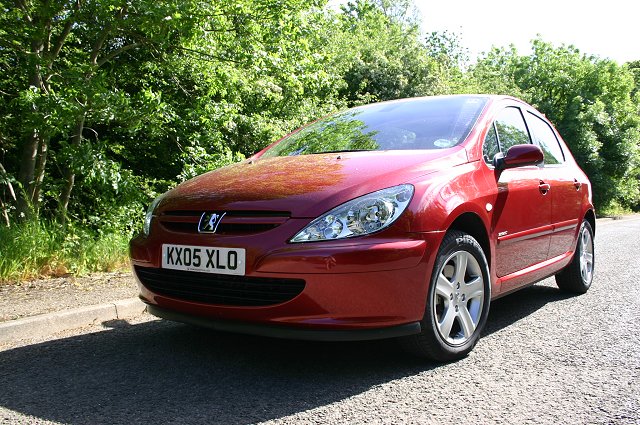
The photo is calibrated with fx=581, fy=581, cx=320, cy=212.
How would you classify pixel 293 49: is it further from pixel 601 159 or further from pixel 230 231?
pixel 601 159

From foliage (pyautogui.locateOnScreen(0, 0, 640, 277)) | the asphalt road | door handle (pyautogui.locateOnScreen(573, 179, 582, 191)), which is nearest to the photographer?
the asphalt road

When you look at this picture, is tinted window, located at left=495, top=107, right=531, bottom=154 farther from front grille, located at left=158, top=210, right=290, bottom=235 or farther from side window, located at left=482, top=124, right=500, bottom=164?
front grille, located at left=158, top=210, right=290, bottom=235

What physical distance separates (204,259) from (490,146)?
6.85 feet

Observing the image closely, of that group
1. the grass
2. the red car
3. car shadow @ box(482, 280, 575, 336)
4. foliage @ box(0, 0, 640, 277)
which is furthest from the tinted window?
the grass

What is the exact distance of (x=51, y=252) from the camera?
5.88 meters

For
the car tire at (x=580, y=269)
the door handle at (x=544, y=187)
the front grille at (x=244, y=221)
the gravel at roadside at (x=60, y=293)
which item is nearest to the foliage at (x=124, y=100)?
the gravel at roadside at (x=60, y=293)

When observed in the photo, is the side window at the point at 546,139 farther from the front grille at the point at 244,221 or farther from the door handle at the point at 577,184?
the front grille at the point at 244,221

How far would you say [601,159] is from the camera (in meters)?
23.1

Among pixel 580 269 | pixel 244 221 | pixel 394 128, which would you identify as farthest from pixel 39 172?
pixel 580 269

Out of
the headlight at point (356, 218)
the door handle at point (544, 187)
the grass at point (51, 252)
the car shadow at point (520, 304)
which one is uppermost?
the headlight at point (356, 218)

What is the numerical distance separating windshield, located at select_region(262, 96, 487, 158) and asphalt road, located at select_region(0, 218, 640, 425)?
1311 mm

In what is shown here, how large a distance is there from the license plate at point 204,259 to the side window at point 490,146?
1.81 meters

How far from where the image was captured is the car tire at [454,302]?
3.08 m

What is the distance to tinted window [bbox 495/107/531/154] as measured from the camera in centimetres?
414
